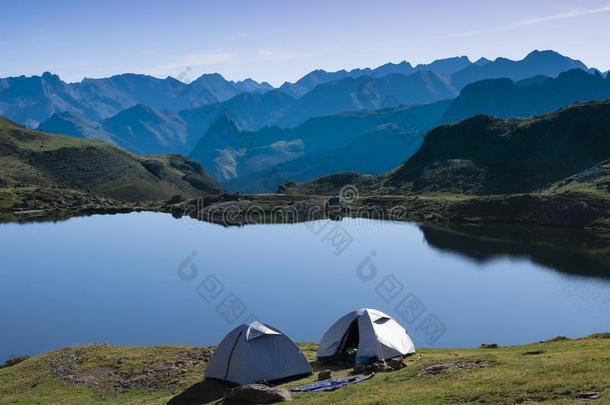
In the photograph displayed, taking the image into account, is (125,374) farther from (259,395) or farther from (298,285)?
(298,285)

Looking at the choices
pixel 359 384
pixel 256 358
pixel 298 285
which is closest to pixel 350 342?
pixel 256 358

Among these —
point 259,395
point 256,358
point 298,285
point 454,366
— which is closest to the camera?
point 259,395

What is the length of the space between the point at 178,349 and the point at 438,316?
43.7m

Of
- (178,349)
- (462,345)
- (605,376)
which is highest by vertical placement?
(605,376)

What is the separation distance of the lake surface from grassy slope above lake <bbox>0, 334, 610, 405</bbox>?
22.4 meters

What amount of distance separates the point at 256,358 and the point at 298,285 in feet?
205

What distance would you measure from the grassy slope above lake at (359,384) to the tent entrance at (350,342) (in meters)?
2.39

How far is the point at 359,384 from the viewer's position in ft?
118

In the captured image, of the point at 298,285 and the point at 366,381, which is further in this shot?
the point at 298,285

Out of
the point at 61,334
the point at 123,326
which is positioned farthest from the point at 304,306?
the point at 61,334

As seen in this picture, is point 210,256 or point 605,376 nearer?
point 605,376

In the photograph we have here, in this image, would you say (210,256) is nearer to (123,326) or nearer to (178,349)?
(123,326)

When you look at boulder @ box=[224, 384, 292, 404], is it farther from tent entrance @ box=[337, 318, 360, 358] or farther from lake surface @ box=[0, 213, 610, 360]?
lake surface @ box=[0, 213, 610, 360]

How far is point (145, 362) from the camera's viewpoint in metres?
46.6
